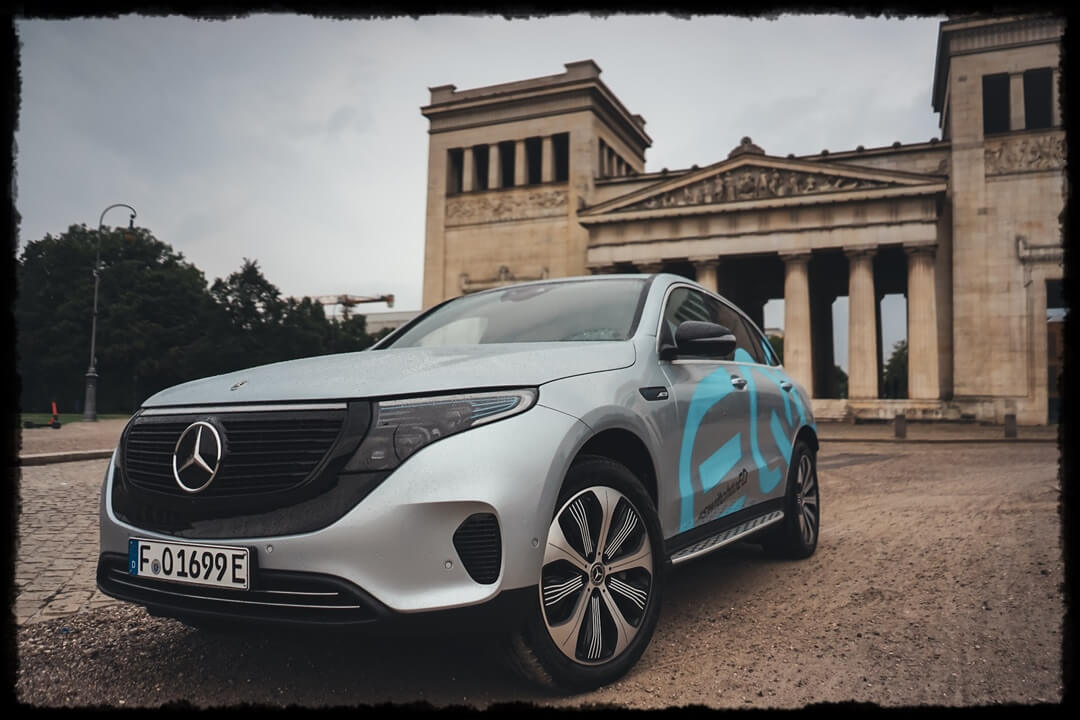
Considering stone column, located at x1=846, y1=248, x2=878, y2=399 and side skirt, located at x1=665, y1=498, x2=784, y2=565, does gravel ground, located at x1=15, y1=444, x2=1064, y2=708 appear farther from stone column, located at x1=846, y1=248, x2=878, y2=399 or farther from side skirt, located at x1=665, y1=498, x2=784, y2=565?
stone column, located at x1=846, y1=248, x2=878, y2=399

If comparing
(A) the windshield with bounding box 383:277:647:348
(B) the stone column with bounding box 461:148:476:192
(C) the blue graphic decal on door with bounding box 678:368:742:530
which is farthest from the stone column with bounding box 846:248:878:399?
(A) the windshield with bounding box 383:277:647:348

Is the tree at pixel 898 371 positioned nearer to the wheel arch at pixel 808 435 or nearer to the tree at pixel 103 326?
the tree at pixel 103 326

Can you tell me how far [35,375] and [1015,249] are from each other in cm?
5194

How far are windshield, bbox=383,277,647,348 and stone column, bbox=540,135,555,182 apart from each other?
139ft

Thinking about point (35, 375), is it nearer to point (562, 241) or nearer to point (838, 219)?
point (562, 241)

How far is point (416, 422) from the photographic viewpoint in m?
2.71

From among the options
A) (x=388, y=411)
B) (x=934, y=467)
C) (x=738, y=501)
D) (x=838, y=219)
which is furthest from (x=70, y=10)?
(x=838, y=219)

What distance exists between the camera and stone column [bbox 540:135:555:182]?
46.2 m

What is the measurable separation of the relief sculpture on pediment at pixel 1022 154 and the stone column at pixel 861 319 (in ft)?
23.3

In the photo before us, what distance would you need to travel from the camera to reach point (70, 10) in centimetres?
416

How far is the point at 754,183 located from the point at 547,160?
41.9ft

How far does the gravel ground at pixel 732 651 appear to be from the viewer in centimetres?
301

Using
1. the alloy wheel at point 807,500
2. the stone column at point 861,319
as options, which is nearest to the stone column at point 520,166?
the stone column at point 861,319

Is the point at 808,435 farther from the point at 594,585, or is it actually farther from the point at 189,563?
the point at 189,563
